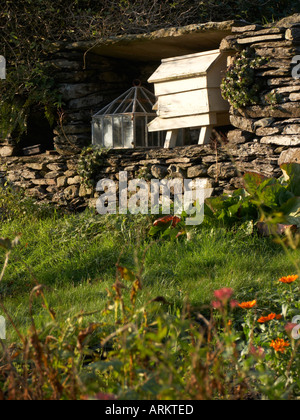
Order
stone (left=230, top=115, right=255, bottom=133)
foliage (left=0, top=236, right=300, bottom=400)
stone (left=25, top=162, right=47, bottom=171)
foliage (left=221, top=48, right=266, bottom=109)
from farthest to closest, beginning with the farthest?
stone (left=25, top=162, right=47, bottom=171), stone (left=230, top=115, right=255, bottom=133), foliage (left=221, top=48, right=266, bottom=109), foliage (left=0, top=236, right=300, bottom=400)

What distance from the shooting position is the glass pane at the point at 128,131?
24.9 ft

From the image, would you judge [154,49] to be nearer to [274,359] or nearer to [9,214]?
[9,214]

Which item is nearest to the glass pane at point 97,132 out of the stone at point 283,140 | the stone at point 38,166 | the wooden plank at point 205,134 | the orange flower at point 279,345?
the stone at point 38,166

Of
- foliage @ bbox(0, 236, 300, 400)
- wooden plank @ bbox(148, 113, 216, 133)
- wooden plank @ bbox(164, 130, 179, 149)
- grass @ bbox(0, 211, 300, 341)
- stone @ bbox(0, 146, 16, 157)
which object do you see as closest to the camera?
foliage @ bbox(0, 236, 300, 400)

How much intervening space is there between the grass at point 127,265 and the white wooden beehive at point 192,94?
1693 millimetres

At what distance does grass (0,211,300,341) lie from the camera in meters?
3.94

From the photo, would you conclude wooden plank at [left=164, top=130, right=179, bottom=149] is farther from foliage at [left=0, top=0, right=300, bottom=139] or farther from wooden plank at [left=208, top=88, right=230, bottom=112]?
foliage at [left=0, top=0, right=300, bottom=139]

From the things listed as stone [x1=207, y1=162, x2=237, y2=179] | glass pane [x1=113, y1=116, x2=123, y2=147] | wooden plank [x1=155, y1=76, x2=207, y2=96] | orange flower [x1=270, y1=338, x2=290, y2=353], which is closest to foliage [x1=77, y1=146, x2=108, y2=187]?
glass pane [x1=113, y1=116, x2=123, y2=147]

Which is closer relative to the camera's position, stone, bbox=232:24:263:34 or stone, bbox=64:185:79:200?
stone, bbox=232:24:263:34

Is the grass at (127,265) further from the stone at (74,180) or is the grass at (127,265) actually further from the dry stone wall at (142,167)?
the stone at (74,180)

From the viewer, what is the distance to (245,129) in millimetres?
6449

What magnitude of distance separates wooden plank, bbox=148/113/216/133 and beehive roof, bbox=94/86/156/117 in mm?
489

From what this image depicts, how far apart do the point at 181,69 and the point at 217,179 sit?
4.79 ft
